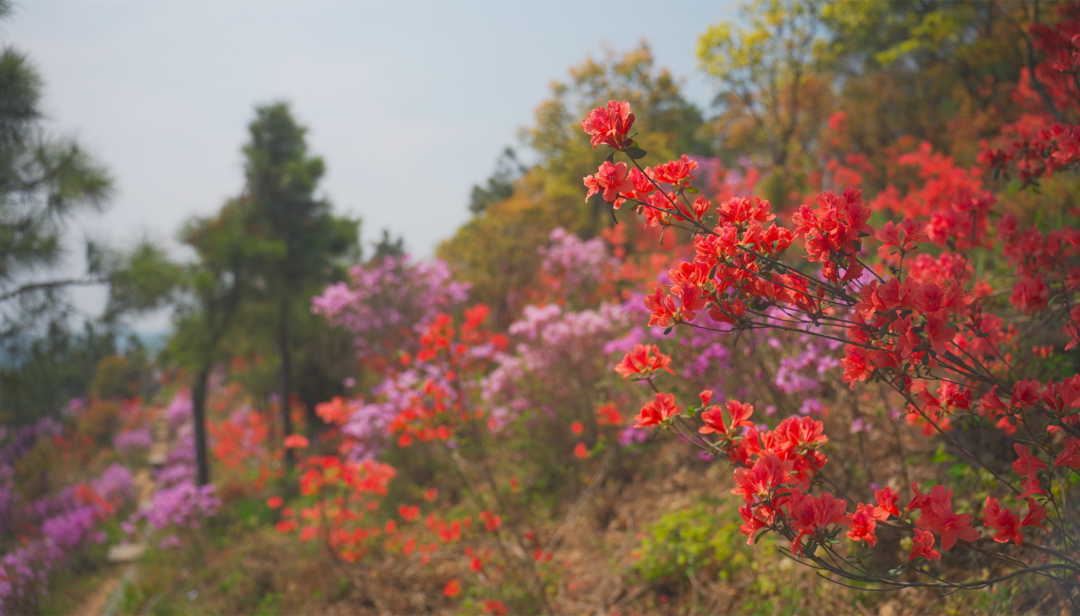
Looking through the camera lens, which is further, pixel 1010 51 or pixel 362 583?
pixel 1010 51

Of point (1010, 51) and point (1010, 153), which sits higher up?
point (1010, 51)

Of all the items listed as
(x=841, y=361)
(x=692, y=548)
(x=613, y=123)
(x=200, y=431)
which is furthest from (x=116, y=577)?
(x=841, y=361)

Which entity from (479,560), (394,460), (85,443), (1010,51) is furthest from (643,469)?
(85,443)

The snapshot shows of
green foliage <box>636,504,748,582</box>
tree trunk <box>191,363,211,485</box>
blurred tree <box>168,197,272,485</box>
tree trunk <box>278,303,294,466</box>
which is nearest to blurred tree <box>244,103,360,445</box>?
tree trunk <box>278,303,294,466</box>

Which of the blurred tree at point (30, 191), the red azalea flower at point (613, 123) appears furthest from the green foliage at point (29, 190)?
the red azalea flower at point (613, 123)

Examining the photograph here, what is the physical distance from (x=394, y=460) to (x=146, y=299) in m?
3.00

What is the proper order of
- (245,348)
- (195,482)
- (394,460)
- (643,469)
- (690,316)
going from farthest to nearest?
(245,348), (195,482), (394,460), (643,469), (690,316)

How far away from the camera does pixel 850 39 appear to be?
42.8 feet

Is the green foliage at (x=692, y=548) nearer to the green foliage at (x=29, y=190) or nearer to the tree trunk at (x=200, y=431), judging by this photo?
the green foliage at (x=29, y=190)

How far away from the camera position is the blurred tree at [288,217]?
9.26 m

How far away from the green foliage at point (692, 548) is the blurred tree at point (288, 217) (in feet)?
25.5

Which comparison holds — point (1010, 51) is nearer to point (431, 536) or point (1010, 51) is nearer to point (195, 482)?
point (431, 536)

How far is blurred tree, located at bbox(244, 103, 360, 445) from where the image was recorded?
364 inches

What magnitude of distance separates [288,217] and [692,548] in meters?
8.98
